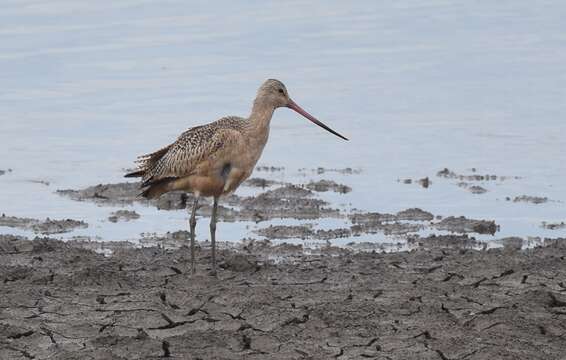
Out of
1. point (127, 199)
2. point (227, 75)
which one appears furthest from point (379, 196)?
point (227, 75)

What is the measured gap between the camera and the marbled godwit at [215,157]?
36.0 feet

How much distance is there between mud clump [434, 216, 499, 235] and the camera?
12703 millimetres

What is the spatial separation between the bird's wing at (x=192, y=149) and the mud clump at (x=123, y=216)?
1927mm

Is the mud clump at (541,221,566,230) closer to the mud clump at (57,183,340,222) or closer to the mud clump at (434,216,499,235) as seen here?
the mud clump at (434,216,499,235)

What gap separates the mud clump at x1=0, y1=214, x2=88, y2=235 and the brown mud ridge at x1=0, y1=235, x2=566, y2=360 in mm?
1168

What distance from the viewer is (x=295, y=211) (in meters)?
13.4

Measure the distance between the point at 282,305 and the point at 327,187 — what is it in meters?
4.92

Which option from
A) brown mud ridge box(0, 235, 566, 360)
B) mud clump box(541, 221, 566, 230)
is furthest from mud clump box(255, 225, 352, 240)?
mud clump box(541, 221, 566, 230)

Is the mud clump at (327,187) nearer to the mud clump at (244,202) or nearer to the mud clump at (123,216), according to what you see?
the mud clump at (244,202)

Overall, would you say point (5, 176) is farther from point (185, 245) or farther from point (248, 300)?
point (248, 300)

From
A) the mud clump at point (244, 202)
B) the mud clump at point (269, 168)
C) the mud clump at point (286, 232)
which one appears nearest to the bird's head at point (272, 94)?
the mud clump at point (286, 232)

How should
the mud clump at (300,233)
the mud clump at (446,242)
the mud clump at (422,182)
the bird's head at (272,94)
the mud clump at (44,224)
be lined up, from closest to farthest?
the bird's head at (272,94) < the mud clump at (446,242) < the mud clump at (300,233) < the mud clump at (44,224) < the mud clump at (422,182)

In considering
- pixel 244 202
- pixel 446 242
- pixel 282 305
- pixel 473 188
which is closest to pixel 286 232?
pixel 244 202

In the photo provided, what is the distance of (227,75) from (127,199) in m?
5.76
